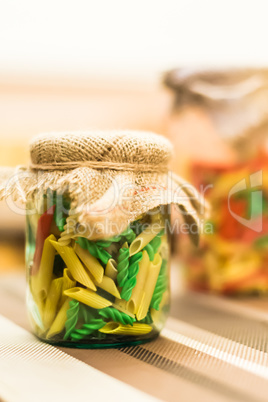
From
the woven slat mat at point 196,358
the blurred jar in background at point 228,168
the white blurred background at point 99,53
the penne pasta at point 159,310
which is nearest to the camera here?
the woven slat mat at point 196,358

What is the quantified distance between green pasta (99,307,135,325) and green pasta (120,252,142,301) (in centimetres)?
2

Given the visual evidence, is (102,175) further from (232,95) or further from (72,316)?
(232,95)

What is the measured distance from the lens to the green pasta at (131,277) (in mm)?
416

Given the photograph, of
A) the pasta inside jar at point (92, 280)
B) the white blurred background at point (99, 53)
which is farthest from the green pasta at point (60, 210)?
the white blurred background at point (99, 53)

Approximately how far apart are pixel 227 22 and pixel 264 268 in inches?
21.0

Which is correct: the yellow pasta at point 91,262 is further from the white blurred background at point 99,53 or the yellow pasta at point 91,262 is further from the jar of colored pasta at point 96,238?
the white blurred background at point 99,53

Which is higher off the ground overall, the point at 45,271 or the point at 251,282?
the point at 45,271

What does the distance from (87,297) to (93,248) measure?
5cm

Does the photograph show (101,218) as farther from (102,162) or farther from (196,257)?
(196,257)

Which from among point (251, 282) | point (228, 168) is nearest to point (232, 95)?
point (228, 168)

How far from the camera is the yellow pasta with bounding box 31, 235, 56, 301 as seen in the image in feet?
1.39

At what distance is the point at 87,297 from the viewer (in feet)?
1.33

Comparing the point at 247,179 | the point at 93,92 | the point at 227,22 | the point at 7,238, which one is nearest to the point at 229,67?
the point at 247,179

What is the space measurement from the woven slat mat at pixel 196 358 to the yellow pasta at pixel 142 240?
0.33ft
